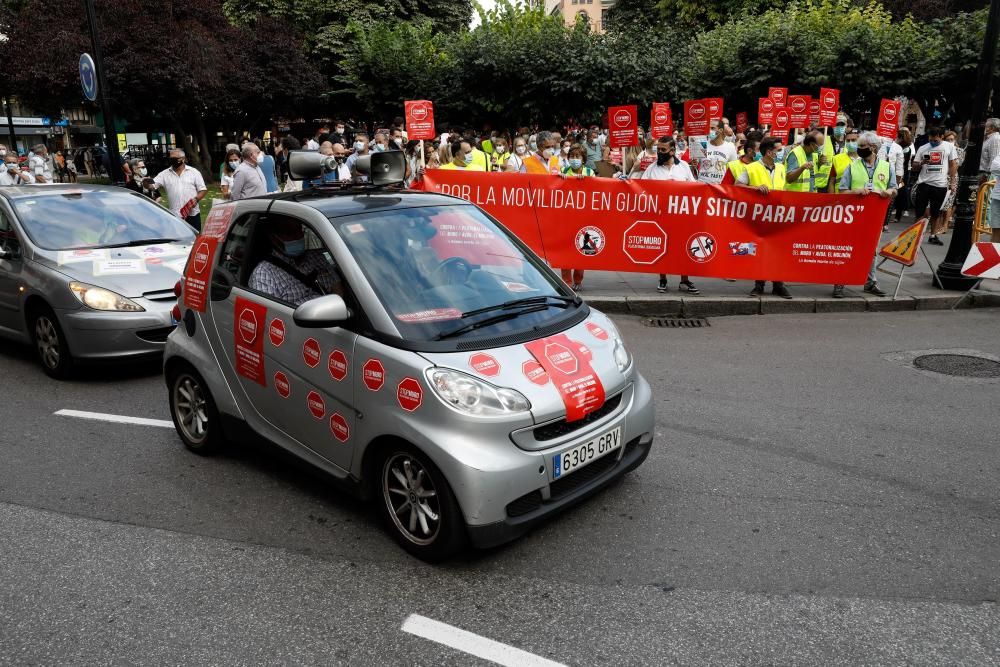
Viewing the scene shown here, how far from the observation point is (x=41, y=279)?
702cm

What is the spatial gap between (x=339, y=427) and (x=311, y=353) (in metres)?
0.42

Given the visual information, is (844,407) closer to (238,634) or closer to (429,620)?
(429,620)

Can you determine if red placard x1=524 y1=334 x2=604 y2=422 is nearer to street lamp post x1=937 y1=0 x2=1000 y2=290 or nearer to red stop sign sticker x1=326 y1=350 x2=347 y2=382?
red stop sign sticker x1=326 y1=350 x2=347 y2=382

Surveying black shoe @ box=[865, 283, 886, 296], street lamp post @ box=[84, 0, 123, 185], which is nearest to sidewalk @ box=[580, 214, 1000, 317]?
black shoe @ box=[865, 283, 886, 296]

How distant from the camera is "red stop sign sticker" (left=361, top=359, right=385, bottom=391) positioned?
3.77 meters

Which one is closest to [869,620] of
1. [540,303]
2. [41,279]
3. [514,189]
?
[540,303]

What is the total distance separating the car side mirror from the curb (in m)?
6.06

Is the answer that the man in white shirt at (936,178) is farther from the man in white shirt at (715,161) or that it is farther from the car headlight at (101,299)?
the car headlight at (101,299)

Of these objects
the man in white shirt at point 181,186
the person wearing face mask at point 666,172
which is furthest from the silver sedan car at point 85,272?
the person wearing face mask at point 666,172

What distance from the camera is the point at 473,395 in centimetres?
360

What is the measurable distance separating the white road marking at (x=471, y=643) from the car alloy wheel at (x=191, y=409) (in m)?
2.38

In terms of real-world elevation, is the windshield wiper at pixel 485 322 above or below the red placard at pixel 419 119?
below

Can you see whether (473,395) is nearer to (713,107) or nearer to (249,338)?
(249,338)

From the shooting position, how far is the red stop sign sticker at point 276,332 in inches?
169
